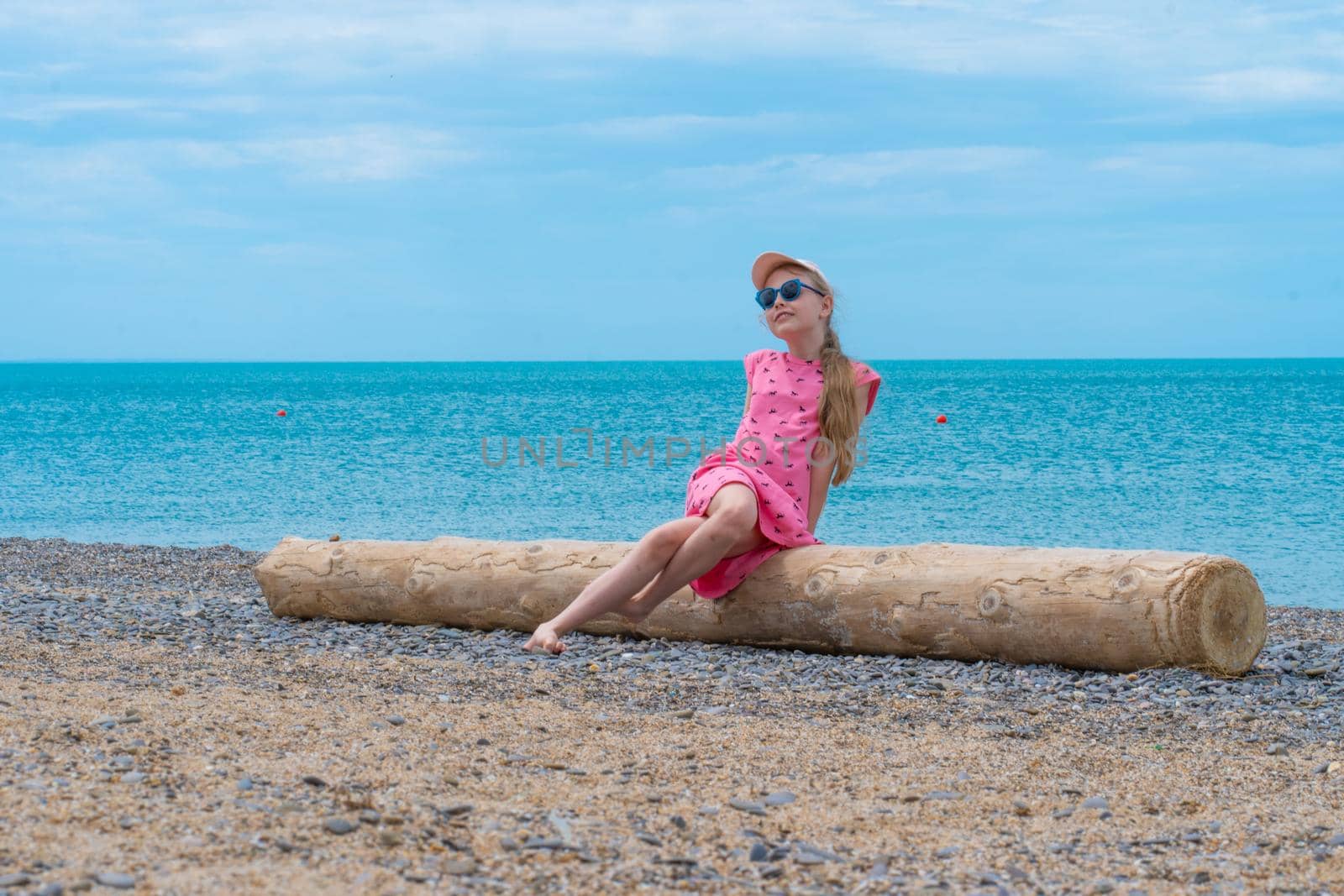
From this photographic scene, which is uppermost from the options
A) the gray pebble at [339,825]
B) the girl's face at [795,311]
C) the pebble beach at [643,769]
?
the girl's face at [795,311]

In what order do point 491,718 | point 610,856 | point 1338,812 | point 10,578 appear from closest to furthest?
point 610,856 → point 1338,812 → point 491,718 → point 10,578

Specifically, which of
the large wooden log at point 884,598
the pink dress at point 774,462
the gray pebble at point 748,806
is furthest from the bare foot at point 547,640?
the gray pebble at point 748,806

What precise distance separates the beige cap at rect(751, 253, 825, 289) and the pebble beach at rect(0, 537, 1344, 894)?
6.90ft

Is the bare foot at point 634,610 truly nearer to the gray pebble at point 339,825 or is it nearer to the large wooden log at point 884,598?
the large wooden log at point 884,598

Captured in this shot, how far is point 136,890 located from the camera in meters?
2.94

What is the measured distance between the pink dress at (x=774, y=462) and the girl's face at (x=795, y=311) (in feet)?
0.68

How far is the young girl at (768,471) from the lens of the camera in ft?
21.1

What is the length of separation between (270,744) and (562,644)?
2.31 meters

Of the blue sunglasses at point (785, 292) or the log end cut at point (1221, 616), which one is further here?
the blue sunglasses at point (785, 292)

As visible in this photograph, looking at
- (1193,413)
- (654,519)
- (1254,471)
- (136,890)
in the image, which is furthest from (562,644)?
(1193,413)

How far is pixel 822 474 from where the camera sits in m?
6.75

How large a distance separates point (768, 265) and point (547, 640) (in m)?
2.42

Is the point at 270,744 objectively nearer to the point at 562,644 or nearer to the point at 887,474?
the point at 562,644

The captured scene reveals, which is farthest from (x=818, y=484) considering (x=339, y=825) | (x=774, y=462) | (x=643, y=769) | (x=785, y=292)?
(x=339, y=825)
